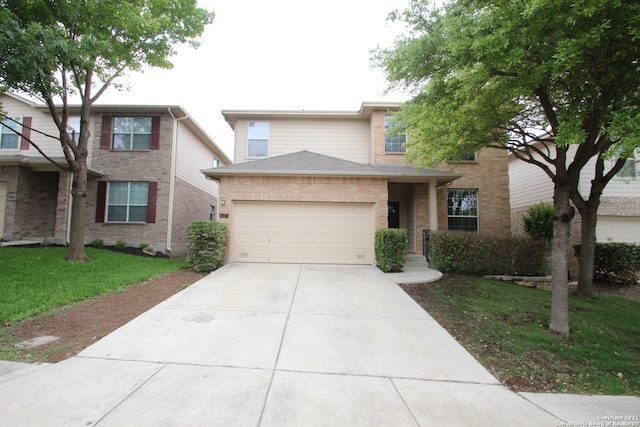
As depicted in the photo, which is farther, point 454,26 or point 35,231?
point 35,231

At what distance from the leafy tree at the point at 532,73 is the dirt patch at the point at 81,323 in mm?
6527

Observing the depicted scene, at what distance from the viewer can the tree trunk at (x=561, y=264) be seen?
4.55 metres

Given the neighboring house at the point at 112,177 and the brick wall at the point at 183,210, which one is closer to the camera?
the neighboring house at the point at 112,177

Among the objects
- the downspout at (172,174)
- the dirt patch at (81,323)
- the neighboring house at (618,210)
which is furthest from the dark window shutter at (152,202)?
the neighboring house at (618,210)

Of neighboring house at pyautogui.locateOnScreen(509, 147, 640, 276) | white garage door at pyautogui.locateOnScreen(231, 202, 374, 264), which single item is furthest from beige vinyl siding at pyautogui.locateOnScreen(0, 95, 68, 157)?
neighboring house at pyautogui.locateOnScreen(509, 147, 640, 276)

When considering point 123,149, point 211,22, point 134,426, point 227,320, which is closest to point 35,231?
point 123,149

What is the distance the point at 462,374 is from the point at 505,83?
14.8ft

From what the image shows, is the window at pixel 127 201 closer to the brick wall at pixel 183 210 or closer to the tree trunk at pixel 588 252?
the brick wall at pixel 183 210

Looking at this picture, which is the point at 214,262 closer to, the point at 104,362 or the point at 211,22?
the point at 104,362

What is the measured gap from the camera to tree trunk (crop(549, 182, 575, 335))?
4.55m

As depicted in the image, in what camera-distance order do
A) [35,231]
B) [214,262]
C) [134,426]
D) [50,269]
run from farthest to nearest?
[35,231] < [214,262] < [50,269] < [134,426]

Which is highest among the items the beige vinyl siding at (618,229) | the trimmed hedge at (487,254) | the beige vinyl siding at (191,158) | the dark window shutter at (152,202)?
the beige vinyl siding at (191,158)

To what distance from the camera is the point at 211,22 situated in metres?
9.84

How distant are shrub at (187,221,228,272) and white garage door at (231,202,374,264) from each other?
833mm
